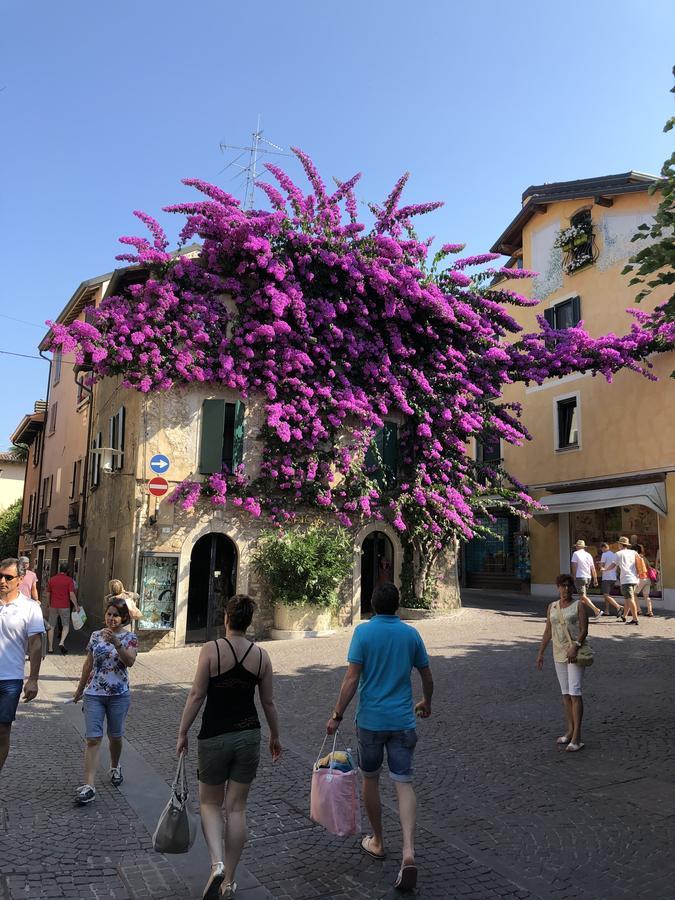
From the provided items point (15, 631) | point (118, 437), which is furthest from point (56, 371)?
point (15, 631)

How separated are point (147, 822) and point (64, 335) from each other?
11321 mm

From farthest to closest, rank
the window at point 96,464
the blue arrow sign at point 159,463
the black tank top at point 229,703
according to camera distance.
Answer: the window at point 96,464, the blue arrow sign at point 159,463, the black tank top at point 229,703

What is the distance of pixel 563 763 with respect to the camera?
620 centimetres

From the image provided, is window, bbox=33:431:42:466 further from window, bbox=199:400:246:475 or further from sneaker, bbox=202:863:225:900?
sneaker, bbox=202:863:225:900

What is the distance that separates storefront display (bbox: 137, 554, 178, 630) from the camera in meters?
14.1

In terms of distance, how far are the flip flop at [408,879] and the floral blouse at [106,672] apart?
279 cm

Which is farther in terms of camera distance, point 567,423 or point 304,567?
point 567,423

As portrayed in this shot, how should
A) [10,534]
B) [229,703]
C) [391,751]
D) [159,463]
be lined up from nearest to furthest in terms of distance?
1. [229,703]
2. [391,751]
3. [159,463]
4. [10,534]

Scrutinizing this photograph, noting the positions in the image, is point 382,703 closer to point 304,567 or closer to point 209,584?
point 304,567

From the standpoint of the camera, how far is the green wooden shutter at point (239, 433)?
608 inches

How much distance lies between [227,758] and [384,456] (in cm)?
1365

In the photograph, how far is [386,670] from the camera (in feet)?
13.9

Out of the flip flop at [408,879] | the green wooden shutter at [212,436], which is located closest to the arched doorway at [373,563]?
the green wooden shutter at [212,436]

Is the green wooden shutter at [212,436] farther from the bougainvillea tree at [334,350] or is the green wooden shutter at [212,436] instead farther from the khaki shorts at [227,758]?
the khaki shorts at [227,758]
